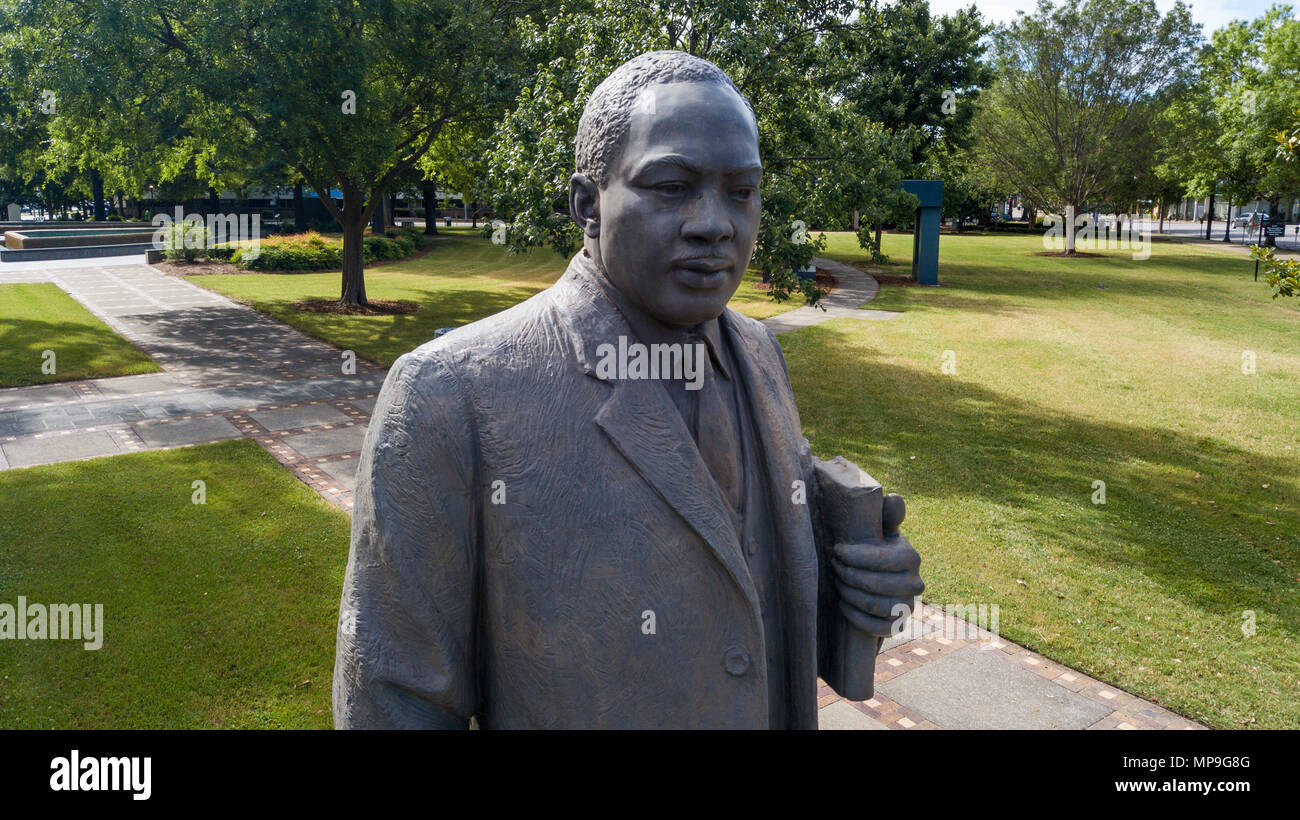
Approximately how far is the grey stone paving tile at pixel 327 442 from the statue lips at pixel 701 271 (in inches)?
344

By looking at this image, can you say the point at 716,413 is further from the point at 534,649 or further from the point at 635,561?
the point at 534,649

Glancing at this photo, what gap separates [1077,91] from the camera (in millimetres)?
33844

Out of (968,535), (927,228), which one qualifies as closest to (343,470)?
(968,535)

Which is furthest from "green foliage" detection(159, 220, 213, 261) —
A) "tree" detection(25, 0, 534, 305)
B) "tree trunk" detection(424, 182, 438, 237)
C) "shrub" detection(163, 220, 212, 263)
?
"tree" detection(25, 0, 534, 305)

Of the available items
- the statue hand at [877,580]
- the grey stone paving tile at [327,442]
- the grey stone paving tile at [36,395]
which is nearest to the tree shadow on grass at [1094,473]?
the grey stone paving tile at [327,442]

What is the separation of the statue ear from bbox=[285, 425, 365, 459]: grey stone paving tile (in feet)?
27.8

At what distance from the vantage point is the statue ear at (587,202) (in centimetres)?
205

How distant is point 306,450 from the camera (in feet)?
33.7

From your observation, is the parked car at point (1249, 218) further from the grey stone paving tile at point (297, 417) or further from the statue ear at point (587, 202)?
the statue ear at point (587, 202)

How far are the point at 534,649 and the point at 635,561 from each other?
285mm

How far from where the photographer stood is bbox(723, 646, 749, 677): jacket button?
1.94 meters

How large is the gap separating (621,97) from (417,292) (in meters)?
22.8

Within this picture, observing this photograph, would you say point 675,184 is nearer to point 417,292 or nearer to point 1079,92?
point 417,292

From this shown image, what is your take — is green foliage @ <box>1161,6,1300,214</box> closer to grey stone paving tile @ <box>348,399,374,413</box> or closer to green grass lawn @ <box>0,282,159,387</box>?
grey stone paving tile @ <box>348,399,374,413</box>
